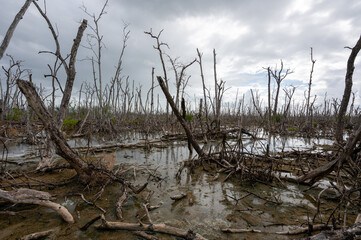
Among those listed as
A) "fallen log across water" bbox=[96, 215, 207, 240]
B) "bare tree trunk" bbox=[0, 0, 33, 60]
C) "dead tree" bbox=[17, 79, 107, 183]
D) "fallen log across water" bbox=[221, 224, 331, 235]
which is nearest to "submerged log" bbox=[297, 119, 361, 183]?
"fallen log across water" bbox=[221, 224, 331, 235]

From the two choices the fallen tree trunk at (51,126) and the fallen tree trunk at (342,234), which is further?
the fallen tree trunk at (51,126)

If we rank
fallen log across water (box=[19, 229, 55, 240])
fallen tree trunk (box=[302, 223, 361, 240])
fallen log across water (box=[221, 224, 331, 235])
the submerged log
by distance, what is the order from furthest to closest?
the submerged log → fallen log across water (box=[221, 224, 331, 235]) → fallen log across water (box=[19, 229, 55, 240]) → fallen tree trunk (box=[302, 223, 361, 240])

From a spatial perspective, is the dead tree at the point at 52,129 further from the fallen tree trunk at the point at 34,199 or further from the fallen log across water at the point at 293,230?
the fallen log across water at the point at 293,230

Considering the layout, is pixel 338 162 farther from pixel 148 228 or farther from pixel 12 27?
pixel 12 27

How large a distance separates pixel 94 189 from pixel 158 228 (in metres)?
1.60

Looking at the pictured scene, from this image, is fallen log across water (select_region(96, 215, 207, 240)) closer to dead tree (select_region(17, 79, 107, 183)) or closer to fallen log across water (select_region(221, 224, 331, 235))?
fallen log across water (select_region(221, 224, 331, 235))

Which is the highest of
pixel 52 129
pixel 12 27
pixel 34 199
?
pixel 12 27

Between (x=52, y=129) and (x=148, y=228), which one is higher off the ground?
(x=52, y=129)

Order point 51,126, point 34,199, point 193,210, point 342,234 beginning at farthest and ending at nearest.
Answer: point 51,126 → point 193,210 → point 34,199 → point 342,234

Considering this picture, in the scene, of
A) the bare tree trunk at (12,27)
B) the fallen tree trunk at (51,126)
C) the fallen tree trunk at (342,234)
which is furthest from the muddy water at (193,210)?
the bare tree trunk at (12,27)

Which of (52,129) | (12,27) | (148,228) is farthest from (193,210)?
(12,27)

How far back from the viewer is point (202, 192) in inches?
113

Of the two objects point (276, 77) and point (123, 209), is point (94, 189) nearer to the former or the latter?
point (123, 209)

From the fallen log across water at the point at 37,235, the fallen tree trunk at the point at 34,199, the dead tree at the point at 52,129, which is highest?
the dead tree at the point at 52,129
